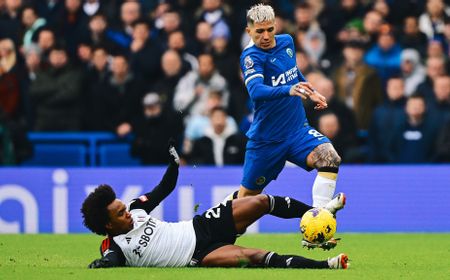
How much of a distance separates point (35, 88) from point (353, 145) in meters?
5.18

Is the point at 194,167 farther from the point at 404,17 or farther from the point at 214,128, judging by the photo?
the point at 404,17

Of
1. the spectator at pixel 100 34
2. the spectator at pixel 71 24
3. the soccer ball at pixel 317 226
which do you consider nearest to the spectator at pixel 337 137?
the spectator at pixel 100 34

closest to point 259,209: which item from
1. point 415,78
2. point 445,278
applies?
point 445,278

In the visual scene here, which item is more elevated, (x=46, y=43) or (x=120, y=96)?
(x=46, y=43)

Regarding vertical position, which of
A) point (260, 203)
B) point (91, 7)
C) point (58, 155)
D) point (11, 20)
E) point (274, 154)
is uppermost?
point (91, 7)

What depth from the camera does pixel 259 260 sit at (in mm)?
10516

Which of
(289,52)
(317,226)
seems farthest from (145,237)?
(289,52)

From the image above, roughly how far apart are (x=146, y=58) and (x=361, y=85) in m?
3.48

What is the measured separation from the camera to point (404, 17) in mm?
19188

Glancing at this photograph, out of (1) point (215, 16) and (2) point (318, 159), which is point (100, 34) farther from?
(2) point (318, 159)

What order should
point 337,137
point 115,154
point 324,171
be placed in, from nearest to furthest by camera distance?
point 324,171
point 337,137
point 115,154

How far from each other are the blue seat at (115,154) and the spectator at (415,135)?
4089 mm

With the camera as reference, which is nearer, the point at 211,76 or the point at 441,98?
the point at 441,98

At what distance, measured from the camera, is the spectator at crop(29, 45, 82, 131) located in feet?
60.5
